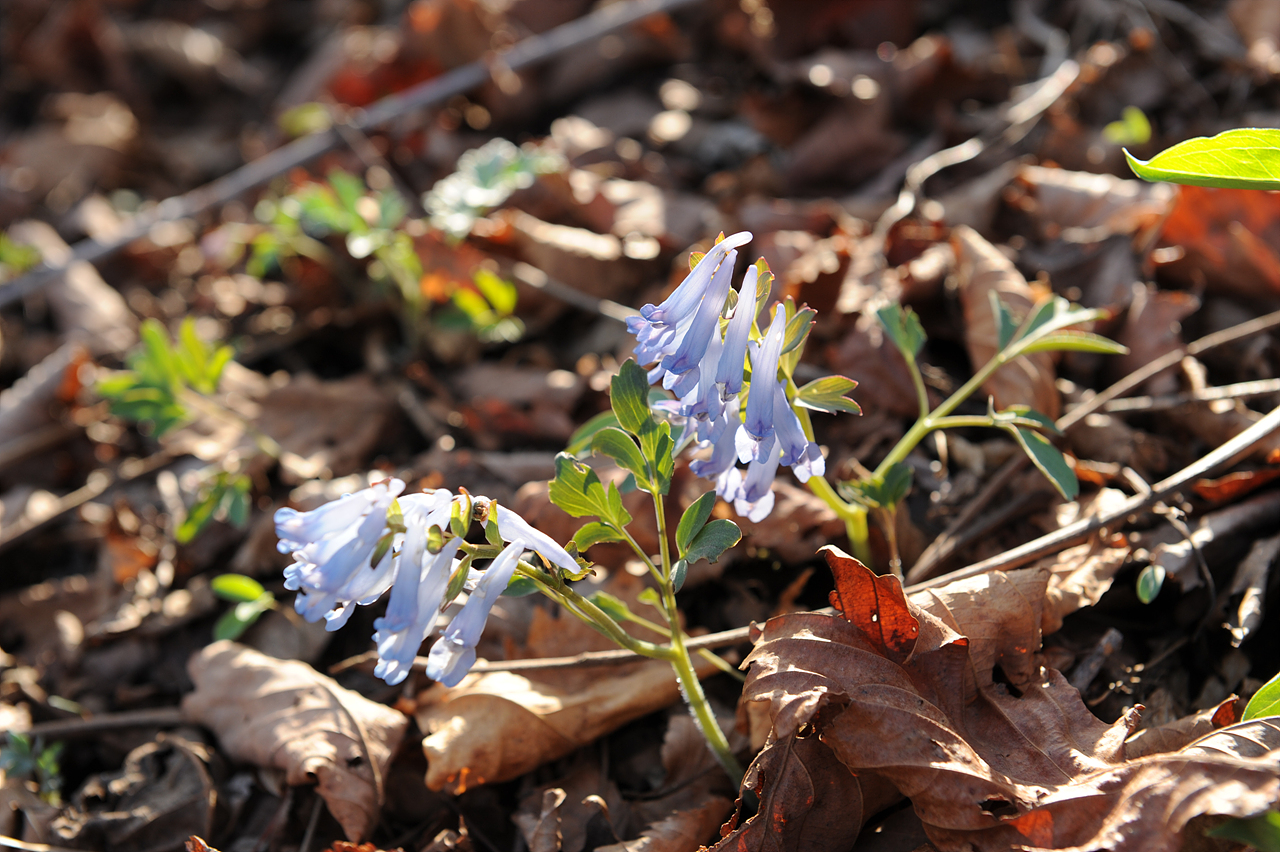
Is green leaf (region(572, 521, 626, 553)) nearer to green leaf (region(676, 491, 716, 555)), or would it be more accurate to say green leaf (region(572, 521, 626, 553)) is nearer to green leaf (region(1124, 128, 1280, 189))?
green leaf (region(676, 491, 716, 555))

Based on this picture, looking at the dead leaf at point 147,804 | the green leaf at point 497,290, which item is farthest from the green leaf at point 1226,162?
the dead leaf at point 147,804

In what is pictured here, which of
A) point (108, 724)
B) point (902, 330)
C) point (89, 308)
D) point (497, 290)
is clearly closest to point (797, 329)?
point (902, 330)

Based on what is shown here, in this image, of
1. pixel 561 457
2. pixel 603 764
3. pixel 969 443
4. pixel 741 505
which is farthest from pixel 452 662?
pixel 969 443

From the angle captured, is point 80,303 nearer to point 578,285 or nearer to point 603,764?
point 578,285

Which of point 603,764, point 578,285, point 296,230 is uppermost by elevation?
point 296,230

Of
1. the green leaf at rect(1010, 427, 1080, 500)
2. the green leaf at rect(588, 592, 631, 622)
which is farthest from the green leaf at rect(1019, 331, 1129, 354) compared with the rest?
the green leaf at rect(588, 592, 631, 622)
